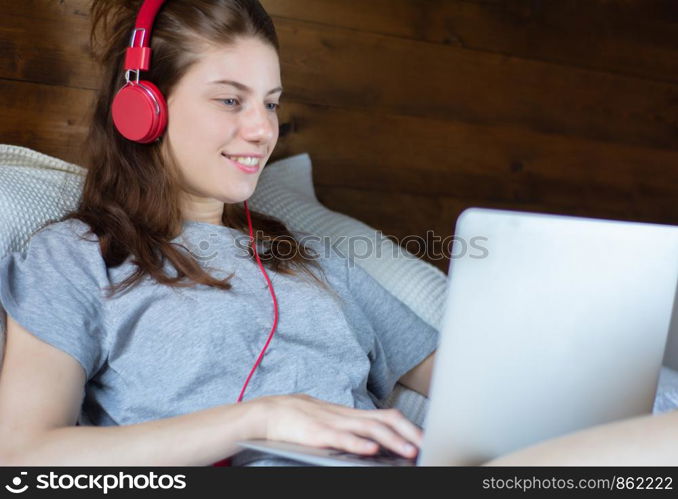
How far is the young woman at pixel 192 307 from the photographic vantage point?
0.93 metres

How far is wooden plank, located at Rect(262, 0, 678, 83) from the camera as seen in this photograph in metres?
1.79

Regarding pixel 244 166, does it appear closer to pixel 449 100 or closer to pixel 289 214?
pixel 289 214

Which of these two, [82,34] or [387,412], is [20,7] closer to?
[82,34]

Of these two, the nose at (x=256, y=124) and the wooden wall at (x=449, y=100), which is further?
the wooden wall at (x=449, y=100)

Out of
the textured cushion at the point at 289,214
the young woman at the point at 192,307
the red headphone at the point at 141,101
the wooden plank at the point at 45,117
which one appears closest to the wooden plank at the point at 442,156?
the wooden plank at the point at 45,117

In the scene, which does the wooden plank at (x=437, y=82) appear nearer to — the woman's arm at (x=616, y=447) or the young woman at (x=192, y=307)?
the young woman at (x=192, y=307)

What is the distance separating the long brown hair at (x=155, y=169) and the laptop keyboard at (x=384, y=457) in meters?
0.39

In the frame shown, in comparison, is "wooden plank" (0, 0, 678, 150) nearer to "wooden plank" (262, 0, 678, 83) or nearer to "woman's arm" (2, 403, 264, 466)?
"wooden plank" (262, 0, 678, 83)

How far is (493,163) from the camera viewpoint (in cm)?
199

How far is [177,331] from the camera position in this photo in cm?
111

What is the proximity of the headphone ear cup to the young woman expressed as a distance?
0.04 metres

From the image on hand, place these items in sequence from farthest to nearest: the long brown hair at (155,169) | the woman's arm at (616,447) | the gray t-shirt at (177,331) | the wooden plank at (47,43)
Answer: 1. the wooden plank at (47,43)
2. the long brown hair at (155,169)
3. the gray t-shirt at (177,331)
4. the woman's arm at (616,447)
